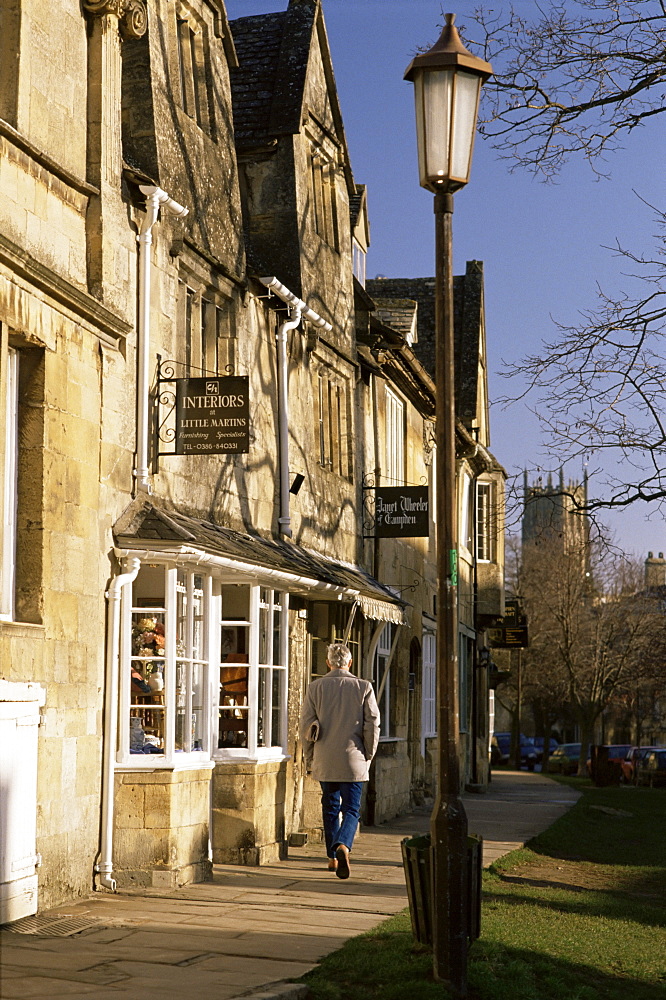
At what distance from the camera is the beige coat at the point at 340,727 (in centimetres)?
1179

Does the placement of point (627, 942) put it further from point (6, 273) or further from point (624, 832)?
point (624, 832)

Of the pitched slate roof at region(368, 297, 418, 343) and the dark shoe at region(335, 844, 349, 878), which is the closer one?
the dark shoe at region(335, 844, 349, 878)

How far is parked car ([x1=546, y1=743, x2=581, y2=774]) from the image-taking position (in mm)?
54594

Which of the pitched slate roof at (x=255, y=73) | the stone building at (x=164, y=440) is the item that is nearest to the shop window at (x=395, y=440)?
the stone building at (x=164, y=440)

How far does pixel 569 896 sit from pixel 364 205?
12.1 m

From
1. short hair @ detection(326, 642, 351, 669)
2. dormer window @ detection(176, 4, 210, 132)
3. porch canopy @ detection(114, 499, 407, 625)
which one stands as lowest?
short hair @ detection(326, 642, 351, 669)

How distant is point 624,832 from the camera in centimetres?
2089

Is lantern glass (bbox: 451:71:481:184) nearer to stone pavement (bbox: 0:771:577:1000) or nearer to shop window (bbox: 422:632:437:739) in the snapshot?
stone pavement (bbox: 0:771:577:1000)

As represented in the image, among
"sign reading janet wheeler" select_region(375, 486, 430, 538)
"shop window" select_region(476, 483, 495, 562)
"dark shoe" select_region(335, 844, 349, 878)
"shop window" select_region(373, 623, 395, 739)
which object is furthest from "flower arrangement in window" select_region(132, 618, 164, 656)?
"shop window" select_region(476, 483, 495, 562)

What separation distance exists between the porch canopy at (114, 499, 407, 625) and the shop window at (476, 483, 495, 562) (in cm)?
1627

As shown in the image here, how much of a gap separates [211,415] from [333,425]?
21.3 feet

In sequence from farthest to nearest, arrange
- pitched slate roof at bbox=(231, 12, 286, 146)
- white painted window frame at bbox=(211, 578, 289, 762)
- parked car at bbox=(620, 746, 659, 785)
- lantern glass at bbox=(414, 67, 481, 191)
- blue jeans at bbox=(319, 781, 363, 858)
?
parked car at bbox=(620, 746, 659, 785), pitched slate roof at bbox=(231, 12, 286, 146), white painted window frame at bbox=(211, 578, 289, 762), blue jeans at bbox=(319, 781, 363, 858), lantern glass at bbox=(414, 67, 481, 191)

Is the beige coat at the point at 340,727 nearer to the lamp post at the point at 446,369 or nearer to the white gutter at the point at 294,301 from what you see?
the lamp post at the point at 446,369

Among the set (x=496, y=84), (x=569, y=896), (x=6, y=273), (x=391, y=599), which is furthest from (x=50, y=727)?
(x=391, y=599)
